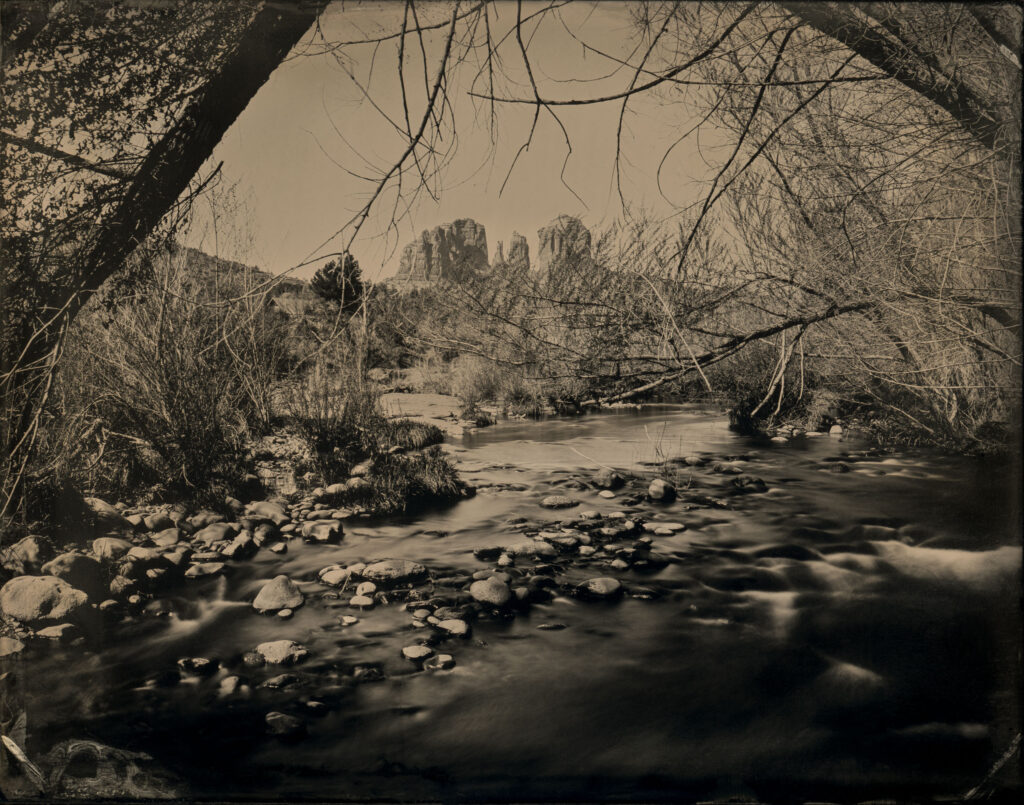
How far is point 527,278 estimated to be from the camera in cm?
178

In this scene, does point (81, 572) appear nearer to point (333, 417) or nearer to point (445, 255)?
point (333, 417)

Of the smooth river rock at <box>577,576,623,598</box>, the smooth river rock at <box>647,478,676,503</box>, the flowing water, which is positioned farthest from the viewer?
the smooth river rock at <box>647,478,676,503</box>

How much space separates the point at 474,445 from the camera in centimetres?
178

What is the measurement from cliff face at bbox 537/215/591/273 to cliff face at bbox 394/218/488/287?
18 centimetres

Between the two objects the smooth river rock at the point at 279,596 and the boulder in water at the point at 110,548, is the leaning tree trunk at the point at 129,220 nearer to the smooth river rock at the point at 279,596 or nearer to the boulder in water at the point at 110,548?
the boulder in water at the point at 110,548

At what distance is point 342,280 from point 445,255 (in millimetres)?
291

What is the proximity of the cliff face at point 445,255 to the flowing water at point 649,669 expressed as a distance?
2.06 ft

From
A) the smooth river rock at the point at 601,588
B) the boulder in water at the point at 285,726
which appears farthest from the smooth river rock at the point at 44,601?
the smooth river rock at the point at 601,588

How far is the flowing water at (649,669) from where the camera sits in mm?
1374

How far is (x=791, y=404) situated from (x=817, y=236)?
0.63 metres

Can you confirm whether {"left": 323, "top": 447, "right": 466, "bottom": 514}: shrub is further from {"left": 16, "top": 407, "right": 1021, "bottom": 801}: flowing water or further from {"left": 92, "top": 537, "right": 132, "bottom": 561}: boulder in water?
{"left": 92, "top": 537, "right": 132, "bottom": 561}: boulder in water

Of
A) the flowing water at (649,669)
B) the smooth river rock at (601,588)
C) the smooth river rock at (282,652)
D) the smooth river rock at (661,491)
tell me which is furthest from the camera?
the smooth river rock at (661,491)

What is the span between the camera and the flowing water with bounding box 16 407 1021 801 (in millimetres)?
1374

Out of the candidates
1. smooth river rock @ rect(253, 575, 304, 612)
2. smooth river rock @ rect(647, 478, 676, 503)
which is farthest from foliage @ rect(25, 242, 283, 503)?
smooth river rock @ rect(647, 478, 676, 503)
